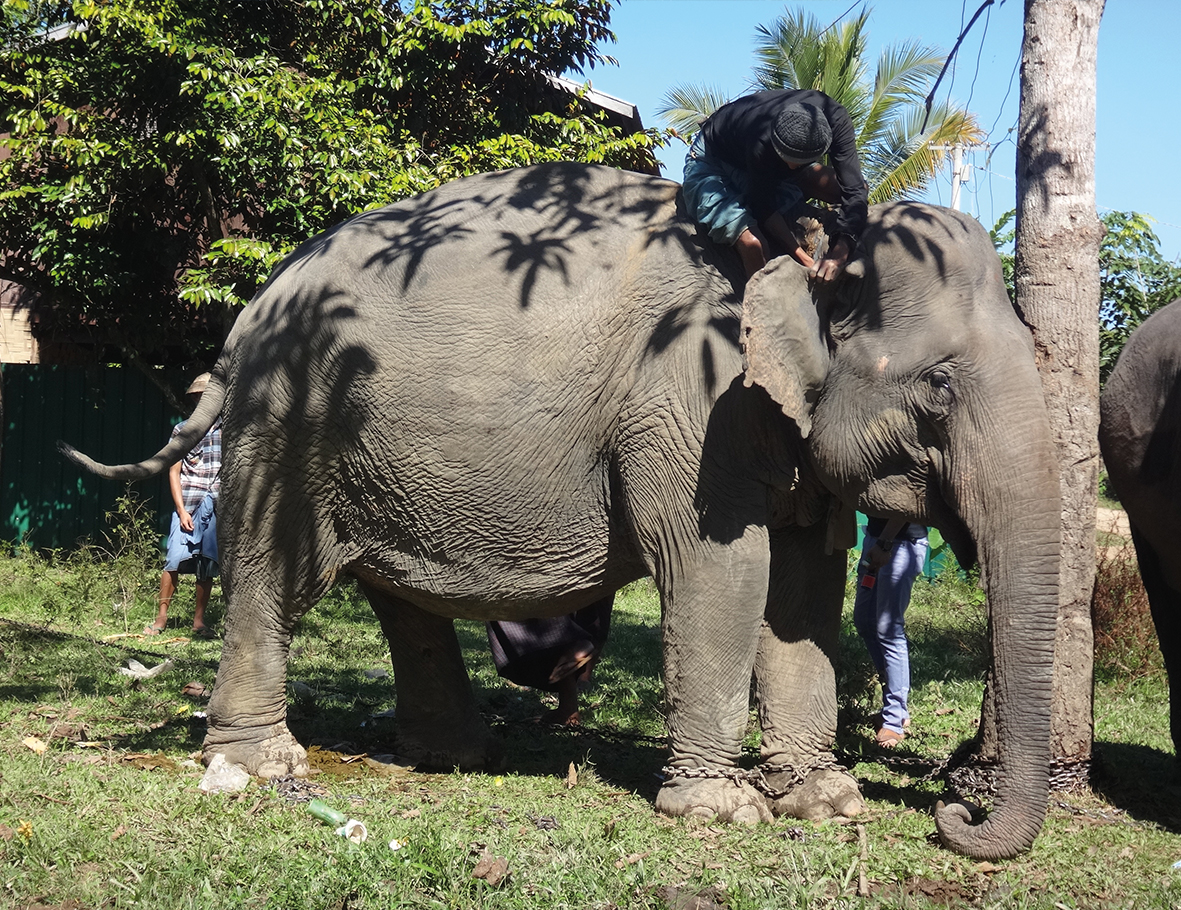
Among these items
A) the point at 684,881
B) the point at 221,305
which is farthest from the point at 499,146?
the point at 684,881

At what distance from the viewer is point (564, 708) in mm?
6918

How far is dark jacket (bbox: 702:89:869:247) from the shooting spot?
4.75 metres

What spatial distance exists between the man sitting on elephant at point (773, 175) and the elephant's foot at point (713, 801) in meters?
2.19

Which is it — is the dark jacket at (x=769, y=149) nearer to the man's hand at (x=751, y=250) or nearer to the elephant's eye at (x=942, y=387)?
the man's hand at (x=751, y=250)

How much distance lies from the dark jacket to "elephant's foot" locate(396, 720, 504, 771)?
3025 mm

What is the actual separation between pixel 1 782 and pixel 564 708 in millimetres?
3083

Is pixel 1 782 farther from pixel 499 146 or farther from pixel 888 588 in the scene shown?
pixel 499 146

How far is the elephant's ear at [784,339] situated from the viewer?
14.5 feet

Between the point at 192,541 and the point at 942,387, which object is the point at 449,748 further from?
the point at 192,541

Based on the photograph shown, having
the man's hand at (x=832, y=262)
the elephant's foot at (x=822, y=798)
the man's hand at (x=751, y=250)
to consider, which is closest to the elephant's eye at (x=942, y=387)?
the man's hand at (x=832, y=262)

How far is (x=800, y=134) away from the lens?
4.73 meters

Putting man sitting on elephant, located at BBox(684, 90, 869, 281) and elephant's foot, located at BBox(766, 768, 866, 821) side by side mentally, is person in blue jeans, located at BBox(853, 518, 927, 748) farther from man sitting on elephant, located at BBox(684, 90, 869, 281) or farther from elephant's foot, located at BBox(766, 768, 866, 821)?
man sitting on elephant, located at BBox(684, 90, 869, 281)

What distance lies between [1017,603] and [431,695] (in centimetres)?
312

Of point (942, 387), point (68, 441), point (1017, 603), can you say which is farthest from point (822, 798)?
point (68, 441)
